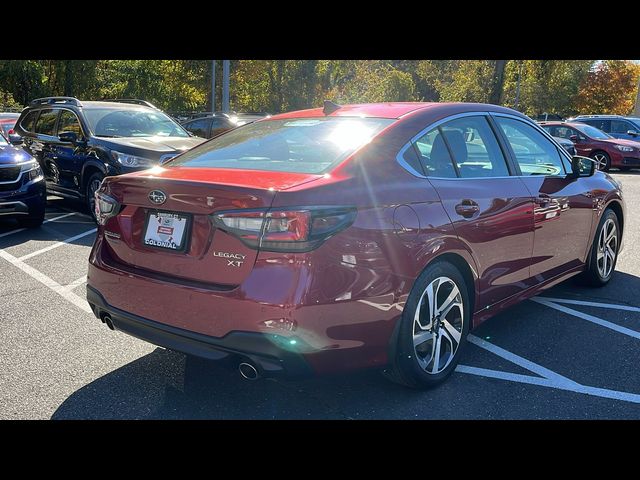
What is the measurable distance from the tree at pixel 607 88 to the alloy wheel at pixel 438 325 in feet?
147

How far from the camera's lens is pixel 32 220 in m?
8.11

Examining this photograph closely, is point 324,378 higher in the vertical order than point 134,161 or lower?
lower

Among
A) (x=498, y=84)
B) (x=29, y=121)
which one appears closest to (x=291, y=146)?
(x=29, y=121)

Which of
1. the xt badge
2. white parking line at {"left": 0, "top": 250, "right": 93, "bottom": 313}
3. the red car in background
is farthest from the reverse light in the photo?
the red car in background

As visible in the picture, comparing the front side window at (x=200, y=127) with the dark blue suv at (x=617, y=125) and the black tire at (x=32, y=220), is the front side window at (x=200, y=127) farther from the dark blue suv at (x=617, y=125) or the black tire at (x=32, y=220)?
the dark blue suv at (x=617, y=125)

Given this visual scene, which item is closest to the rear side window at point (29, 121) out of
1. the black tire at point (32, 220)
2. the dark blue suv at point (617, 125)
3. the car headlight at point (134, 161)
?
the black tire at point (32, 220)

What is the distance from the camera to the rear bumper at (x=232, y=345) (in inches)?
108

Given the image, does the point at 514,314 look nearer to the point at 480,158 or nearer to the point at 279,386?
the point at 480,158

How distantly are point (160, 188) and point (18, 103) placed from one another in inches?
1310

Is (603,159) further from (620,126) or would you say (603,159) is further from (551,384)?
(551,384)

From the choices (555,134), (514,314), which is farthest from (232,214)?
(555,134)

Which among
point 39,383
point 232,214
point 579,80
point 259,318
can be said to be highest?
point 579,80

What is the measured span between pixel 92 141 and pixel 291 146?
19.8 feet
